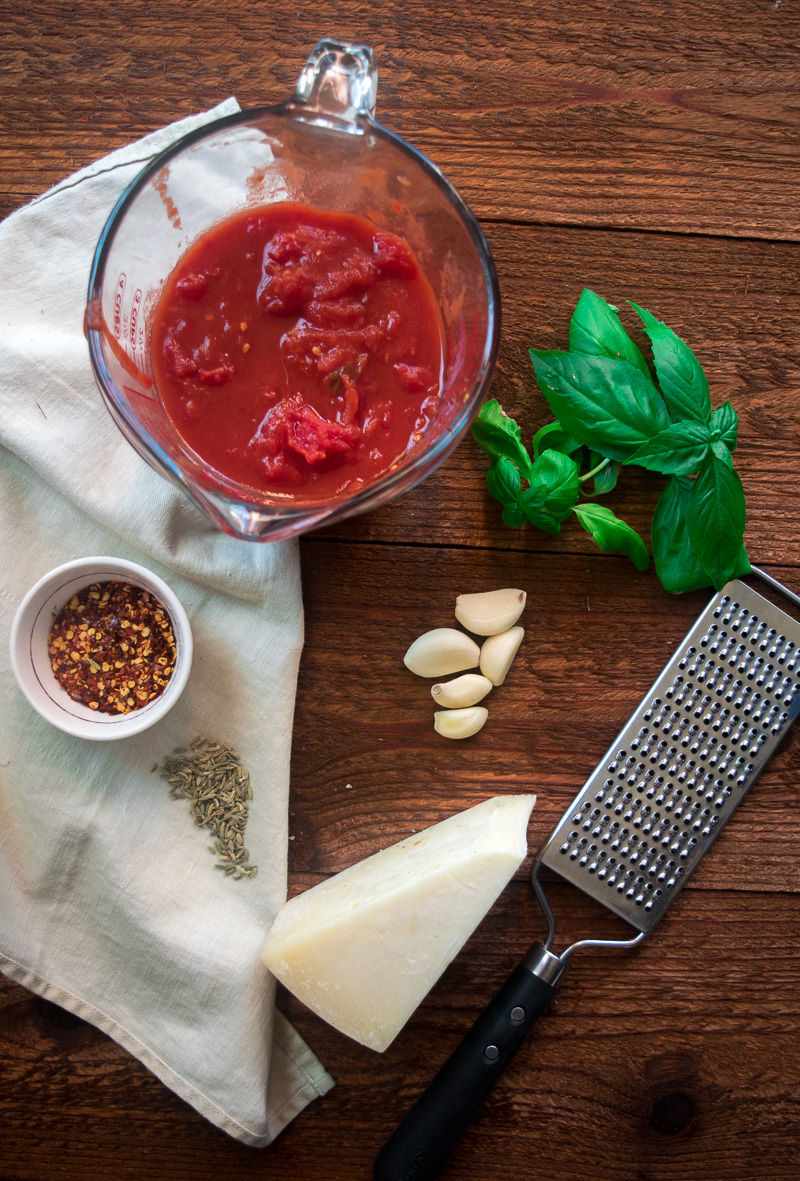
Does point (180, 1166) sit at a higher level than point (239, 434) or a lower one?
lower

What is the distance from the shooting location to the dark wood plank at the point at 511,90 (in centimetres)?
157

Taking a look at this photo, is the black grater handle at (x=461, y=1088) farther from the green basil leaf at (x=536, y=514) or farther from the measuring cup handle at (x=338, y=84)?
the measuring cup handle at (x=338, y=84)

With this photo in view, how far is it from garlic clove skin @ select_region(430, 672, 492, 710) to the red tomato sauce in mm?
462

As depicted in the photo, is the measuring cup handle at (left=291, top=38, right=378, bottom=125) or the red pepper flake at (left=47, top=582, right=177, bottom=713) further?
the red pepper flake at (left=47, top=582, right=177, bottom=713)

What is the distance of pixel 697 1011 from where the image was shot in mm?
1661

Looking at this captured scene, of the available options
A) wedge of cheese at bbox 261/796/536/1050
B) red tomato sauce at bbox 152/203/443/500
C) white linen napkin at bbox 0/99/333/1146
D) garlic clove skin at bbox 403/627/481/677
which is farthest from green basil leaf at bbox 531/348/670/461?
wedge of cheese at bbox 261/796/536/1050

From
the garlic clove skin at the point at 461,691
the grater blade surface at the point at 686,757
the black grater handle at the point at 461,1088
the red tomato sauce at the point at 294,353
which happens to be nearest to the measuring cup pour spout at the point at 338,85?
the red tomato sauce at the point at 294,353

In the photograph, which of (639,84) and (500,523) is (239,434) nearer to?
(500,523)

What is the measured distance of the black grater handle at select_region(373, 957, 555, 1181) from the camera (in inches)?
59.5

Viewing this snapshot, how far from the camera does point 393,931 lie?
4.86 feet

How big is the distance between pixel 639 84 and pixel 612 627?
3.59 ft

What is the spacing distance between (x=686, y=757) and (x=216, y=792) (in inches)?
36.8

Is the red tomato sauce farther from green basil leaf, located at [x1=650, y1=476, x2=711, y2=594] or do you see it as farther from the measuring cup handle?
green basil leaf, located at [x1=650, y1=476, x2=711, y2=594]

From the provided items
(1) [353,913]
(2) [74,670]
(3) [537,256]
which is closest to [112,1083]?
(1) [353,913]
